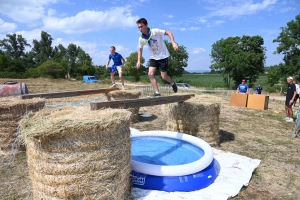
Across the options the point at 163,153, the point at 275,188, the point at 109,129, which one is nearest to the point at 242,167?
the point at 275,188

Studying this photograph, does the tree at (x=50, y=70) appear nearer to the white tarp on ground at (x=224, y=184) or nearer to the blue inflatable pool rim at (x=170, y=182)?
the white tarp on ground at (x=224, y=184)

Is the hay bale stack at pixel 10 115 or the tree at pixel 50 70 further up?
the tree at pixel 50 70

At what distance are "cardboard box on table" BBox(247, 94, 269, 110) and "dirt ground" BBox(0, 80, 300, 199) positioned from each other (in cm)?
205

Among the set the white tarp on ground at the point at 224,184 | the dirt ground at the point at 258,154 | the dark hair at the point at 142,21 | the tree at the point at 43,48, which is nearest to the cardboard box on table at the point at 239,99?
the dirt ground at the point at 258,154

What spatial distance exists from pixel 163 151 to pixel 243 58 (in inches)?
1428

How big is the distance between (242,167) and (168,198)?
2.06 meters

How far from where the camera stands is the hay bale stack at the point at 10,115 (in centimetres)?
501

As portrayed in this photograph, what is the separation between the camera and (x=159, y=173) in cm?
362

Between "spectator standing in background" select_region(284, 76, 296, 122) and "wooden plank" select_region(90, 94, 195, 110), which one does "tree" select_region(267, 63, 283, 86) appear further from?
"wooden plank" select_region(90, 94, 195, 110)

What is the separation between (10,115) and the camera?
505 centimetres

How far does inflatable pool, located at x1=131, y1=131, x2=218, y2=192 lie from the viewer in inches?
143

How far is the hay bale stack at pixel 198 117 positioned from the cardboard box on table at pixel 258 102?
318 inches

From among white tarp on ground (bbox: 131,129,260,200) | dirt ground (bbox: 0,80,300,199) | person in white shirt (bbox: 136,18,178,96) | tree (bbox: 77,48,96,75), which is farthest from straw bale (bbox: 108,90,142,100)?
tree (bbox: 77,48,96,75)

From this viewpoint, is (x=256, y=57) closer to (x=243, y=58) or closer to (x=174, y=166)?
(x=243, y=58)
